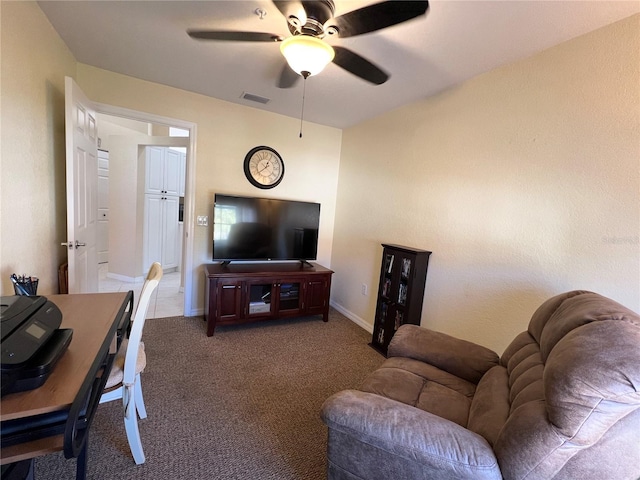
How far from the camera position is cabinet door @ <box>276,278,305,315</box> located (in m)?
3.23

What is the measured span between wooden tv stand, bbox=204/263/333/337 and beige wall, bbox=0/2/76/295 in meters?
1.25

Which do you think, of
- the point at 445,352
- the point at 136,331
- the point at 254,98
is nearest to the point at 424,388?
the point at 445,352

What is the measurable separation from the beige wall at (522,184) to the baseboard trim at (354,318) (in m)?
0.90

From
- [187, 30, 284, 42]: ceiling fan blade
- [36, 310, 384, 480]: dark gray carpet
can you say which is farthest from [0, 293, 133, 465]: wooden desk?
[187, 30, 284, 42]: ceiling fan blade

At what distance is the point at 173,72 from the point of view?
2549mm

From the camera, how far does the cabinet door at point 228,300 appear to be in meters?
2.88


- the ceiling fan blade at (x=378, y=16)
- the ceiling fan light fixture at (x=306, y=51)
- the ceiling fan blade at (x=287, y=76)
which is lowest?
the ceiling fan light fixture at (x=306, y=51)

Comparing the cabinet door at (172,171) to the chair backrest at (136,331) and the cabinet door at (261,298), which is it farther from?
the chair backrest at (136,331)

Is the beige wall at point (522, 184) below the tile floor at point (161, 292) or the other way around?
the other way around

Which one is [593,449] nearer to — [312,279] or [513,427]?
[513,427]

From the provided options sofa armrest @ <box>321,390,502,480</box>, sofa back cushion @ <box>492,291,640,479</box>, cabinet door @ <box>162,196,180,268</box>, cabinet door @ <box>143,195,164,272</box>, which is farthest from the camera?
cabinet door @ <box>162,196,180,268</box>

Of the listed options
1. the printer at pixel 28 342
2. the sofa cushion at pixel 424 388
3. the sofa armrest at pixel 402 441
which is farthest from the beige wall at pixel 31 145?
the sofa cushion at pixel 424 388

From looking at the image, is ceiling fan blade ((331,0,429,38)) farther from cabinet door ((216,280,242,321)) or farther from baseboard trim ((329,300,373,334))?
baseboard trim ((329,300,373,334))

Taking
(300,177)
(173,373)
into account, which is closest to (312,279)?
(300,177)
